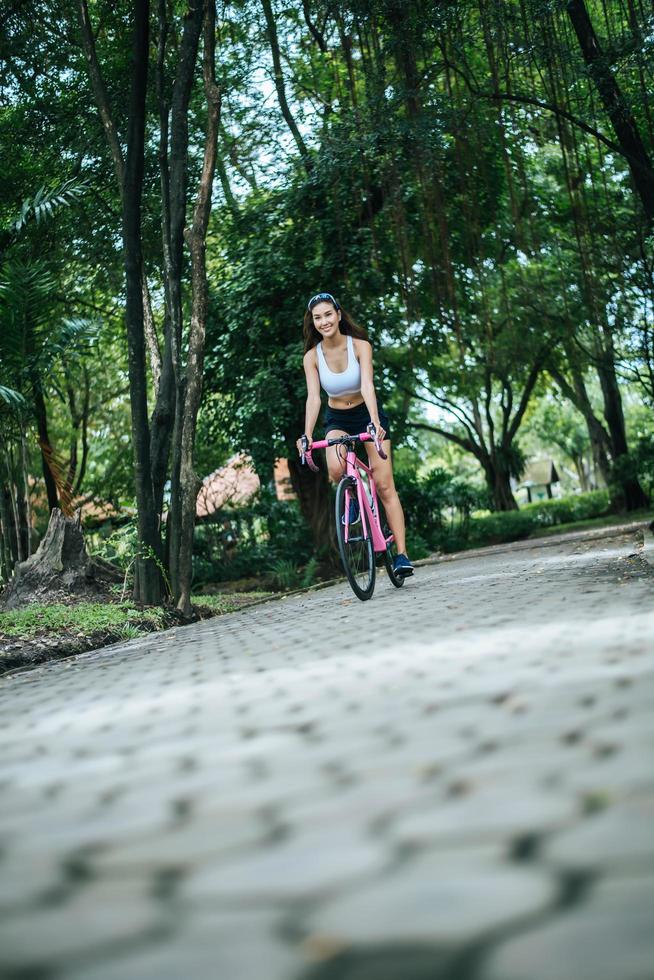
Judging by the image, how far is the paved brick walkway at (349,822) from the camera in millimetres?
1058

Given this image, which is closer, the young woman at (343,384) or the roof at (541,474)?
the young woman at (343,384)

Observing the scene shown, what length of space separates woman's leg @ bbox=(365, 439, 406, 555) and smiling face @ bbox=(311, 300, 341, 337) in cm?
98

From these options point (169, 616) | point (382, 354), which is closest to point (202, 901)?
point (169, 616)

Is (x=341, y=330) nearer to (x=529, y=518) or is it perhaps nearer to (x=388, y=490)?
(x=388, y=490)

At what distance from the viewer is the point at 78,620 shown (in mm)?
7621

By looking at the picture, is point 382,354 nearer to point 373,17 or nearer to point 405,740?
point 373,17

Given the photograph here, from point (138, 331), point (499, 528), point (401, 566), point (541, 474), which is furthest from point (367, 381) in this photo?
point (541, 474)

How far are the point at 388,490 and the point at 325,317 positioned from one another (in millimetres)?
1468

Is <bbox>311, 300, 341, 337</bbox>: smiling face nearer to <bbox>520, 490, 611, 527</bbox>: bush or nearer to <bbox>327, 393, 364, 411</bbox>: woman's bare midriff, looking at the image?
<bbox>327, 393, 364, 411</bbox>: woman's bare midriff

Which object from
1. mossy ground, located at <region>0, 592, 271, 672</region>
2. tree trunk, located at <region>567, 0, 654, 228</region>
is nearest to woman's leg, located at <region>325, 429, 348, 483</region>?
mossy ground, located at <region>0, 592, 271, 672</region>

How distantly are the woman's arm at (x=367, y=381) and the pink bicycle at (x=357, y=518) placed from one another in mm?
114

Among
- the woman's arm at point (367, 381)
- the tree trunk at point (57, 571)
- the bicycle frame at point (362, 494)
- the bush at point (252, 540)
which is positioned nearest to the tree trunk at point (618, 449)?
the bush at point (252, 540)

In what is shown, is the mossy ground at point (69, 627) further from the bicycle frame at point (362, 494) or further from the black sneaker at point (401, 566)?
the black sneaker at point (401, 566)

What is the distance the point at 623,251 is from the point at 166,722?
2021 cm
